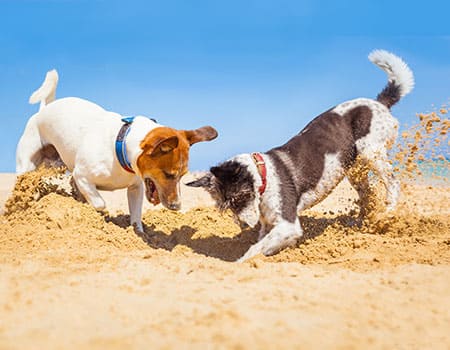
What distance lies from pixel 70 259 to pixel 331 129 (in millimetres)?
3487

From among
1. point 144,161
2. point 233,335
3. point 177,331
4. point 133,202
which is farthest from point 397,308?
point 133,202

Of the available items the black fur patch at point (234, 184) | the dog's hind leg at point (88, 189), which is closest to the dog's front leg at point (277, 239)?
the black fur patch at point (234, 184)

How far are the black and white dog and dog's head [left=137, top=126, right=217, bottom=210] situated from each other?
25cm

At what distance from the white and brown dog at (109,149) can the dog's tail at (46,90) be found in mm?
206

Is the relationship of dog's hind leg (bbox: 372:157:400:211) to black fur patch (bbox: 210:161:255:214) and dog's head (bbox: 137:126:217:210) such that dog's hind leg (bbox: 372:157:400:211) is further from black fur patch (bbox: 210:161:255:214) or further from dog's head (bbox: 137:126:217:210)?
dog's head (bbox: 137:126:217:210)

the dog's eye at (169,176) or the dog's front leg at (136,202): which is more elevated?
the dog's eye at (169,176)

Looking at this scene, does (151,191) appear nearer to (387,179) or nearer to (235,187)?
(235,187)

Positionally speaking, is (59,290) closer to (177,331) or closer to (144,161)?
(177,331)

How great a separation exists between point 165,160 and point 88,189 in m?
1.35

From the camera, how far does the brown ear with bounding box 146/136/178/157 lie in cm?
486

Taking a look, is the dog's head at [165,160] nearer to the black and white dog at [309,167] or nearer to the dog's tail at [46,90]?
the black and white dog at [309,167]

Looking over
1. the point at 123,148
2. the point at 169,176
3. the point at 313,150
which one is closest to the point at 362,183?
the point at 313,150

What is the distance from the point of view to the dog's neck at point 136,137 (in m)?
5.18

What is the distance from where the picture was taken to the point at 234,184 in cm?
516
